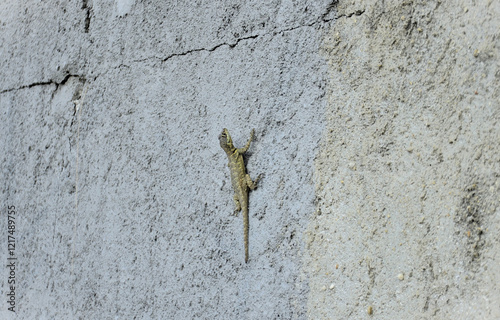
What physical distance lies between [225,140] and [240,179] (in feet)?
0.59

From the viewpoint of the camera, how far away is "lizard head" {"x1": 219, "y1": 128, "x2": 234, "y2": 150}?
171 cm

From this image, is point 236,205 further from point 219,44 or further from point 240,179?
point 219,44

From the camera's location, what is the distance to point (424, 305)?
4.33ft

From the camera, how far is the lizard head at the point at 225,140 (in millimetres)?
1715

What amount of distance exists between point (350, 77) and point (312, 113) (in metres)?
0.18

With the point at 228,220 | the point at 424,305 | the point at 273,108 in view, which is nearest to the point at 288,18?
the point at 273,108

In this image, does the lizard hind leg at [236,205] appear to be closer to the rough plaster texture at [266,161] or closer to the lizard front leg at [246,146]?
the rough plaster texture at [266,161]

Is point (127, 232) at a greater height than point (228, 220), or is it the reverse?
point (228, 220)

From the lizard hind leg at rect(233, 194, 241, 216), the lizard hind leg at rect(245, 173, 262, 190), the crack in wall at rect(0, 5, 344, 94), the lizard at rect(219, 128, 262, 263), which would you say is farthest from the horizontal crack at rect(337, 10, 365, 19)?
the lizard hind leg at rect(233, 194, 241, 216)

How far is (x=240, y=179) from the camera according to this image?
166 cm

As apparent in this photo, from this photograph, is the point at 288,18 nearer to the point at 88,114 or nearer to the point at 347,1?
the point at 347,1

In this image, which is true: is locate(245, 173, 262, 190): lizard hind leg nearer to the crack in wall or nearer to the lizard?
the lizard

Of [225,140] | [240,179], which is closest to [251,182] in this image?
[240,179]

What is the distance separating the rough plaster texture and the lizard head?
3 cm
